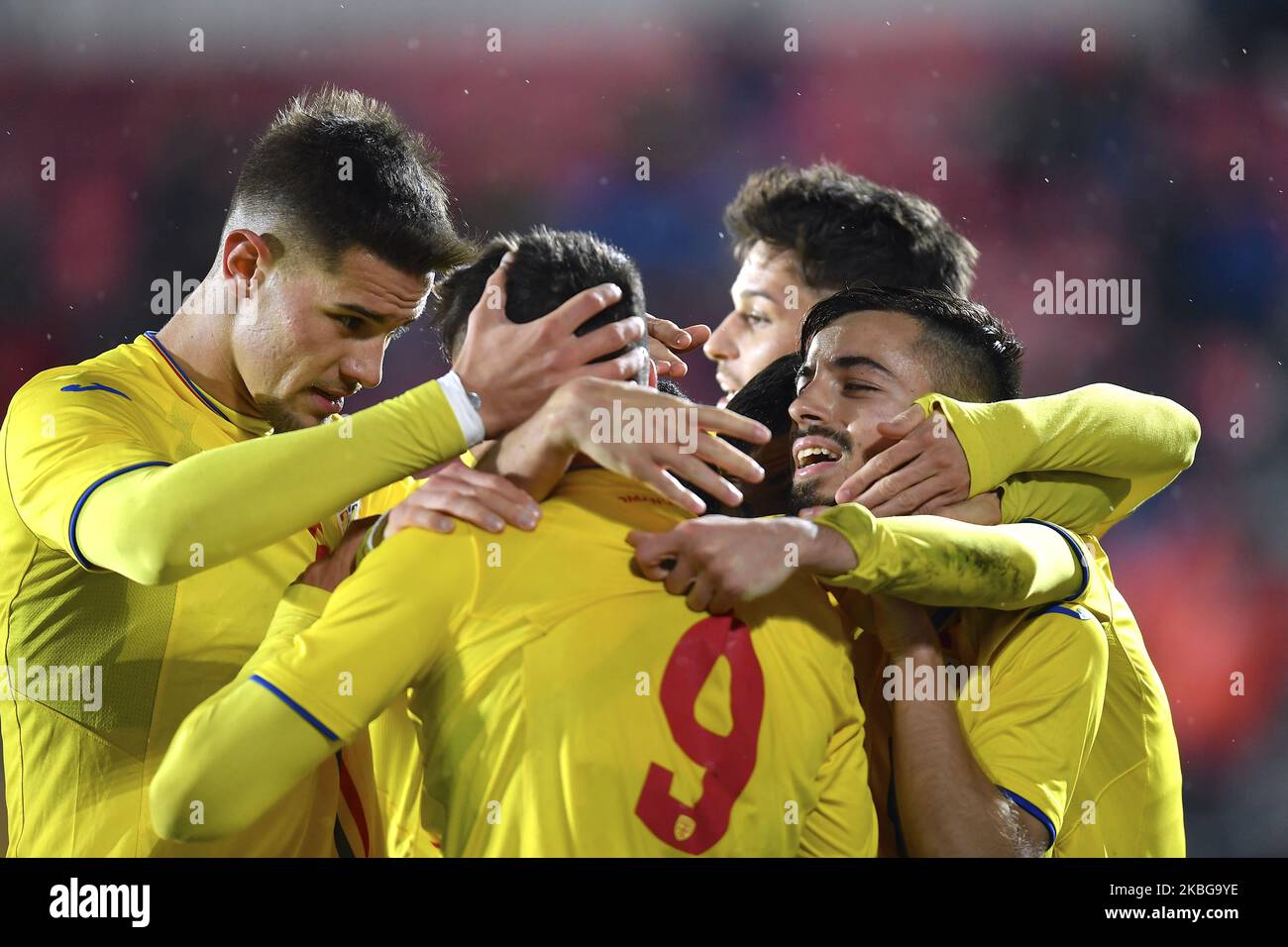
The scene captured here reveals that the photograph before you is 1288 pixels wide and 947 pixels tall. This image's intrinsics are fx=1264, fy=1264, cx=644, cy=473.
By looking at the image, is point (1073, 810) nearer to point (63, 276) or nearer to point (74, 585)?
point (74, 585)

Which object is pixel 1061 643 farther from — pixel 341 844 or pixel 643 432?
pixel 341 844

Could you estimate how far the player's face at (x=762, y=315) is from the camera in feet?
13.5

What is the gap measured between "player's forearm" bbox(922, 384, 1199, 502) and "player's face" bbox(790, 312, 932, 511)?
18 centimetres

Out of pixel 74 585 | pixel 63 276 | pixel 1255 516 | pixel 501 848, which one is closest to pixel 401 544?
pixel 501 848

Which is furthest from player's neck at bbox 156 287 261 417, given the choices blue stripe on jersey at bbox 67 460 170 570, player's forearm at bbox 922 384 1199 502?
player's forearm at bbox 922 384 1199 502

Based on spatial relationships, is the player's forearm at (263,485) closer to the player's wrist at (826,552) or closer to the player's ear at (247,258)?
the player's wrist at (826,552)

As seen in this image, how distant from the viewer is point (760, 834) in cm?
166

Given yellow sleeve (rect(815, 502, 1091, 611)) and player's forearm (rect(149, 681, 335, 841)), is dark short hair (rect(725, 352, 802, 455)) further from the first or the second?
player's forearm (rect(149, 681, 335, 841))

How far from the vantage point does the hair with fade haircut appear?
2.61m

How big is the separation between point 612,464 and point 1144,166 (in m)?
5.31

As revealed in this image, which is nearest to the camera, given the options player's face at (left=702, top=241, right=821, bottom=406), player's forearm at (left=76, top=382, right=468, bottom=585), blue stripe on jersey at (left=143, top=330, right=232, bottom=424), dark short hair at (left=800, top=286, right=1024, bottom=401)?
player's forearm at (left=76, top=382, right=468, bottom=585)

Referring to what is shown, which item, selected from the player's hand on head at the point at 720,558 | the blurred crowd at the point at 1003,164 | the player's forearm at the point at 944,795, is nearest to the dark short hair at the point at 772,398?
the player's forearm at the point at 944,795

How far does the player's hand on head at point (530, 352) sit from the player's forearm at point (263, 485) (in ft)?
0.25

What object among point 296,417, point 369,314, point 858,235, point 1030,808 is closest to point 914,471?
point 1030,808
